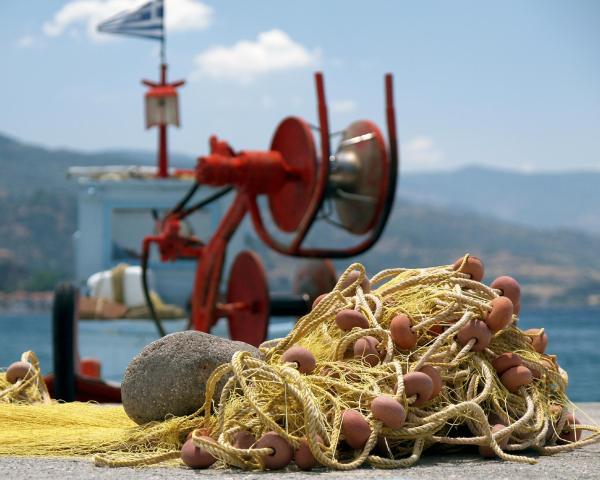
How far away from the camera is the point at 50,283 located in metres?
80.4

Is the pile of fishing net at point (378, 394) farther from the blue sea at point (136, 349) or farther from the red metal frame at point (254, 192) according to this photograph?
the red metal frame at point (254, 192)

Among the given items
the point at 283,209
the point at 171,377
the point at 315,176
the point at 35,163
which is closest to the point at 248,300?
the point at 283,209

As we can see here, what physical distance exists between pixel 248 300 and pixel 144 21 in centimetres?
1053

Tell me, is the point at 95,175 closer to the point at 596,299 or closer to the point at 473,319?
the point at 473,319

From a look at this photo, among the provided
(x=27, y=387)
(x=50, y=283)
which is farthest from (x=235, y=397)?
(x=50, y=283)

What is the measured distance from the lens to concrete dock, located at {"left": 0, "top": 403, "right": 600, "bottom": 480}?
403 cm

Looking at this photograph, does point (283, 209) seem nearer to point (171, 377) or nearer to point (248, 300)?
point (248, 300)

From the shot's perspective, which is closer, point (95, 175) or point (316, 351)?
point (316, 351)

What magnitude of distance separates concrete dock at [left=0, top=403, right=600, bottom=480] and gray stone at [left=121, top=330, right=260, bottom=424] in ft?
2.09

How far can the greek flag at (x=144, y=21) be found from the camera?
2270 cm

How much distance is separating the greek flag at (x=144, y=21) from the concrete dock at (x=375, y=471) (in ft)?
62.6

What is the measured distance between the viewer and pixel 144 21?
22875mm

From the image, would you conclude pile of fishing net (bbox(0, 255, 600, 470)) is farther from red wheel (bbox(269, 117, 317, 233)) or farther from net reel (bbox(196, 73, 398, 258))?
red wheel (bbox(269, 117, 317, 233))

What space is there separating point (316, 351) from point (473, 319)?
800 mm
